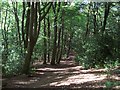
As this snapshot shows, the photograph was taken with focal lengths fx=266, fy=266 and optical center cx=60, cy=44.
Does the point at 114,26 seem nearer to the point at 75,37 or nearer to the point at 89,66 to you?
the point at 89,66

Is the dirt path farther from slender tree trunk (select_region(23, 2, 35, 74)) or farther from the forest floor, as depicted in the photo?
slender tree trunk (select_region(23, 2, 35, 74))

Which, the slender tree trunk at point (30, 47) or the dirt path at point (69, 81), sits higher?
the slender tree trunk at point (30, 47)

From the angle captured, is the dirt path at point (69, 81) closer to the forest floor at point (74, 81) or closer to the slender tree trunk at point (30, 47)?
the forest floor at point (74, 81)

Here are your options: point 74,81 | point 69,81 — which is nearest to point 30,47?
point 69,81

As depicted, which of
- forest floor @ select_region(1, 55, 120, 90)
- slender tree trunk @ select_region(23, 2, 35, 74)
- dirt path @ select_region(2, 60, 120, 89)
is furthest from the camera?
slender tree trunk @ select_region(23, 2, 35, 74)

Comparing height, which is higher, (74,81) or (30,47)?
(30,47)

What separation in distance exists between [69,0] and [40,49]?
878cm

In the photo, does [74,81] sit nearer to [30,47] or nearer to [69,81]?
[69,81]

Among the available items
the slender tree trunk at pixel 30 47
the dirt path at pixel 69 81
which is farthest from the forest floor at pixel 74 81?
the slender tree trunk at pixel 30 47

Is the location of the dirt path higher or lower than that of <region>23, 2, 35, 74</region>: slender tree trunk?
lower

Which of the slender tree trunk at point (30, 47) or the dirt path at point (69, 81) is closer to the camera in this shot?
the dirt path at point (69, 81)

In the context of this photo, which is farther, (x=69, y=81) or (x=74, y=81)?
(x=69, y=81)

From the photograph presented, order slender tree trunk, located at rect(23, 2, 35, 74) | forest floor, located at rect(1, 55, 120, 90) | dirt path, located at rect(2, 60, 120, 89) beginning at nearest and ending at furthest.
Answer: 1. forest floor, located at rect(1, 55, 120, 90)
2. dirt path, located at rect(2, 60, 120, 89)
3. slender tree trunk, located at rect(23, 2, 35, 74)

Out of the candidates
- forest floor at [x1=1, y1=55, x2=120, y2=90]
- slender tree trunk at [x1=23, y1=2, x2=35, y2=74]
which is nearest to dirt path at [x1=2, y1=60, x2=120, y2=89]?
forest floor at [x1=1, y1=55, x2=120, y2=90]
